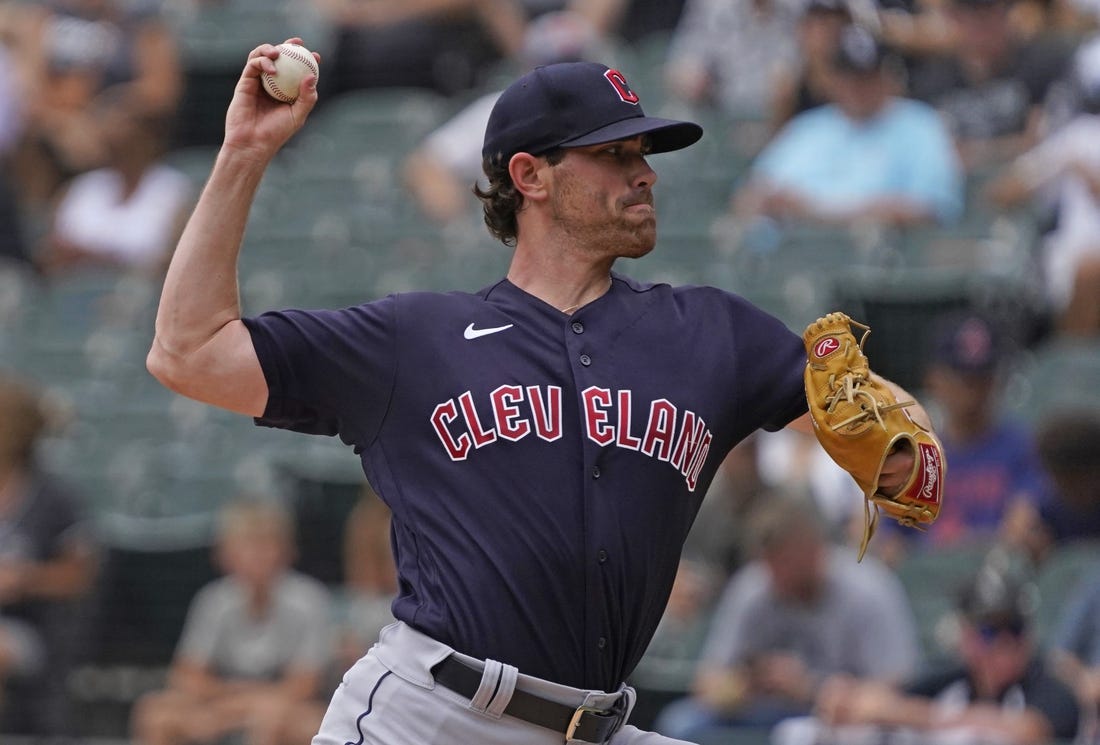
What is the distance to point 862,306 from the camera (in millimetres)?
6676

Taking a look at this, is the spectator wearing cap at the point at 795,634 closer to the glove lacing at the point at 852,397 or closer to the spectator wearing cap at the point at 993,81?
the spectator wearing cap at the point at 993,81

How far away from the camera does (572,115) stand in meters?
3.11

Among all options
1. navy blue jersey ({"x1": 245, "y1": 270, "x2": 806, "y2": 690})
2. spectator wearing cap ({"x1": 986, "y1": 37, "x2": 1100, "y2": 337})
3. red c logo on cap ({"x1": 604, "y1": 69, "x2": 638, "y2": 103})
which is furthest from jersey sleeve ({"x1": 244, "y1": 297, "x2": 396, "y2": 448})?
spectator wearing cap ({"x1": 986, "y1": 37, "x2": 1100, "y2": 337})

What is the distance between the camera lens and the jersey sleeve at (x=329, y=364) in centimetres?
297

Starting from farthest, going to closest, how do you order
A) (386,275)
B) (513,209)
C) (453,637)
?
(386,275) < (513,209) < (453,637)

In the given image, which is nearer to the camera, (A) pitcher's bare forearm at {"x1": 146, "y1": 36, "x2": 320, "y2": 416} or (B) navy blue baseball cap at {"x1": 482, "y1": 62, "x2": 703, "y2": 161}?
(A) pitcher's bare forearm at {"x1": 146, "y1": 36, "x2": 320, "y2": 416}

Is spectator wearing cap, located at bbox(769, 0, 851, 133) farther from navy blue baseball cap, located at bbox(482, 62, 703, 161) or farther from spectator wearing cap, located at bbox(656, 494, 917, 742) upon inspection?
navy blue baseball cap, located at bbox(482, 62, 703, 161)

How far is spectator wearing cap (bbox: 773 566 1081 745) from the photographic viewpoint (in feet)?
17.0

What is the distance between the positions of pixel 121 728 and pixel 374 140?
365cm

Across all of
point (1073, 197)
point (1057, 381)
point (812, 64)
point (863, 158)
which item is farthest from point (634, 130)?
point (812, 64)

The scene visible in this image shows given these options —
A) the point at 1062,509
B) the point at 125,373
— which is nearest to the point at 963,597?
the point at 1062,509

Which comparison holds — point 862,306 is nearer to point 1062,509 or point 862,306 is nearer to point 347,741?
point 1062,509

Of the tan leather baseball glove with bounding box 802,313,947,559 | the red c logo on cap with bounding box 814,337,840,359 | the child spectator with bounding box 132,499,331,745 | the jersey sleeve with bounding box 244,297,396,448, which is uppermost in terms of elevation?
the jersey sleeve with bounding box 244,297,396,448

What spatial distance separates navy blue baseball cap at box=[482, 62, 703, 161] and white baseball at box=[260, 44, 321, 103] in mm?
374
